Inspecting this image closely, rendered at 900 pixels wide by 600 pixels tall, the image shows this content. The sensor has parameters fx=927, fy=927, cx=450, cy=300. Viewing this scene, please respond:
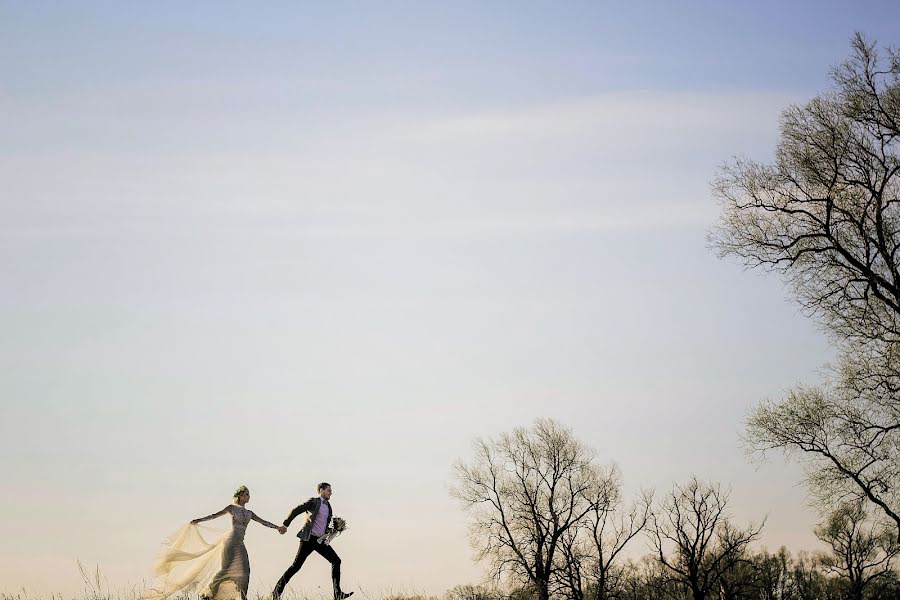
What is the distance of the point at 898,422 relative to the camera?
22266 mm

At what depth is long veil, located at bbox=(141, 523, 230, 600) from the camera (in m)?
16.2

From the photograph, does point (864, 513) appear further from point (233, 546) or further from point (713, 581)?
point (713, 581)

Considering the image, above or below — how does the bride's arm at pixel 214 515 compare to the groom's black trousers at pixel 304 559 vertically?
above

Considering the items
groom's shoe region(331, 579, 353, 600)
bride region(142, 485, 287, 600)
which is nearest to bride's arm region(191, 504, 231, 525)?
bride region(142, 485, 287, 600)

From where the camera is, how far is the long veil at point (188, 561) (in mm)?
16172

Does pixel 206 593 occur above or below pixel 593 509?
below

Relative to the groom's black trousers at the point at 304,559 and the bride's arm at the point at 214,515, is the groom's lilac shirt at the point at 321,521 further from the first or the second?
the bride's arm at the point at 214,515

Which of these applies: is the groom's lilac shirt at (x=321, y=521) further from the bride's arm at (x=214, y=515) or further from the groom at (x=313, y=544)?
the bride's arm at (x=214, y=515)

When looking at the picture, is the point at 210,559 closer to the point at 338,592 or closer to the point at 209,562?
the point at 209,562

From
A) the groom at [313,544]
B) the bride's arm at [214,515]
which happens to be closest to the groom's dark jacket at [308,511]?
the groom at [313,544]

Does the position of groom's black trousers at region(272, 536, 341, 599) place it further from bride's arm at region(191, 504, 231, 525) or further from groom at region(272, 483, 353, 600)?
bride's arm at region(191, 504, 231, 525)

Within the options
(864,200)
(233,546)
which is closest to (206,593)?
(233,546)

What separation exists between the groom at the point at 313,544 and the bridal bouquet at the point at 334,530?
61 millimetres

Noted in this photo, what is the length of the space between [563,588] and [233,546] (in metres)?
46.2
